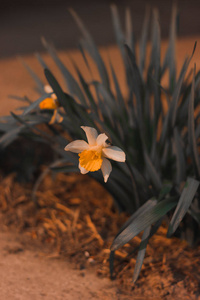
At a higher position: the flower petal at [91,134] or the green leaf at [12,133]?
the flower petal at [91,134]

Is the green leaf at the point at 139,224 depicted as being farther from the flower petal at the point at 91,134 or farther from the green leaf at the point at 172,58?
the green leaf at the point at 172,58

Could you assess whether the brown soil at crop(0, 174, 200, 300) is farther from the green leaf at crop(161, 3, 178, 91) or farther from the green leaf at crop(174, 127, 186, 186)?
the green leaf at crop(161, 3, 178, 91)

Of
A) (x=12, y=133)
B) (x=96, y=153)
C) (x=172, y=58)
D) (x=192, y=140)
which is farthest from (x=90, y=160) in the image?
(x=172, y=58)

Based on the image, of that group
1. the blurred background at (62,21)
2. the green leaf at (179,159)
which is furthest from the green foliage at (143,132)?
the blurred background at (62,21)

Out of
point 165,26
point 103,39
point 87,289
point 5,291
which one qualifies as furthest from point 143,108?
point 165,26

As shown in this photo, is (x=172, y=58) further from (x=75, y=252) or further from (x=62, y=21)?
(x=62, y=21)
